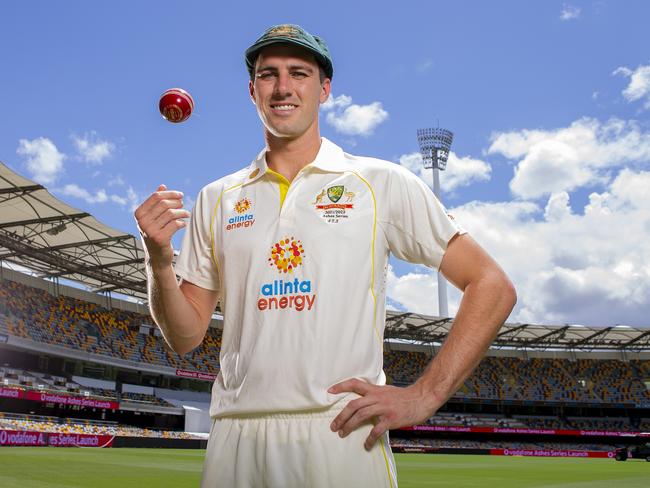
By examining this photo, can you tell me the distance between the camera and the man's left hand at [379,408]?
2.04 metres

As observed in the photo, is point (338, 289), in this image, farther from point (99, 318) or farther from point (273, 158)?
point (99, 318)

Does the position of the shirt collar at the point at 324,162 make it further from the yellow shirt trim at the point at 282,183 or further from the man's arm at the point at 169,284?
the man's arm at the point at 169,284

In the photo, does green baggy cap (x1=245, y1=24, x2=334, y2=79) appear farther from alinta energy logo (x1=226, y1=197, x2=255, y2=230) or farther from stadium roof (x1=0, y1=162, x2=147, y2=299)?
stadium roof (x1=0, y1=162, x2=147, y2=299)

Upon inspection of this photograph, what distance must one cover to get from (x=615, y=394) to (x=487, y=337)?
2439 inches

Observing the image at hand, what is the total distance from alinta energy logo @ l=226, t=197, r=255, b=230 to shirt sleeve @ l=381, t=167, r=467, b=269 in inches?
20.7

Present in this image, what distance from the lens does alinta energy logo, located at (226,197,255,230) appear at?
2.48m

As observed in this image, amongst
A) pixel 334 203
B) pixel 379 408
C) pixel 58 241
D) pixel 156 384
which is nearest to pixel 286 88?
pixel 334 203

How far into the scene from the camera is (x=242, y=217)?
8.22 feet

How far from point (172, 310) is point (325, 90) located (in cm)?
110

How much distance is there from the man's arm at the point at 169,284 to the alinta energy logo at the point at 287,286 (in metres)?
0.36

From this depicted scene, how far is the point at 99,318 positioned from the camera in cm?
4397

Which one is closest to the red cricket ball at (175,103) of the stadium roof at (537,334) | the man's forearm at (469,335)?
the man's forearm at (469,335)

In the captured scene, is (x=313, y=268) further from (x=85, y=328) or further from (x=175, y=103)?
(x=85, y=328)

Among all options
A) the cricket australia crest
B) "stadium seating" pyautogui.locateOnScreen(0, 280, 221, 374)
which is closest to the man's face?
the cricket australia crest
